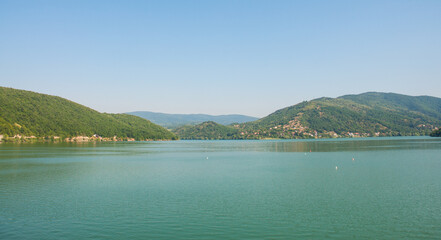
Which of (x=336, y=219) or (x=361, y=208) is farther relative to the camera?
(x=361, y=208)

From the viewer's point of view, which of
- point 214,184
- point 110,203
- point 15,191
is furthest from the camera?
point 214,184

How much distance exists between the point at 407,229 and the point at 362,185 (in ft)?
61.8

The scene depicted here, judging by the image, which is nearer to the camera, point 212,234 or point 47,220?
point 212,234

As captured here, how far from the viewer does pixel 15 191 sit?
117ft

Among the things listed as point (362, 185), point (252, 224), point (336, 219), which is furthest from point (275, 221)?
point (362, 185)

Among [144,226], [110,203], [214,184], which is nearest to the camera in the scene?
[144,226]

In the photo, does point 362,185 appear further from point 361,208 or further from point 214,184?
point 214,184

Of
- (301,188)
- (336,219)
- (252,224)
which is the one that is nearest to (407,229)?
(336,219)

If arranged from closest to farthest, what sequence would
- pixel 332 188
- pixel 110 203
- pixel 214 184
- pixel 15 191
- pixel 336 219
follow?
pixel 336 219 < pixel 110 203 < pixel 15 191 < pixel 332 188 < pixel 214 184

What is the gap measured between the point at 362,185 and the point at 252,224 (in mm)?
23307

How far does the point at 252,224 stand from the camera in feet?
76.0

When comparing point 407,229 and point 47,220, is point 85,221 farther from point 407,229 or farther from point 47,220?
point 407,229

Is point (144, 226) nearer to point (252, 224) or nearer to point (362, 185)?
point (252, 224)

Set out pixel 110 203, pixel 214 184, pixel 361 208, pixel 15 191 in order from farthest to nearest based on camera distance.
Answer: pixel 214 184, pixel 15 191, pixel 110 203, pixel 361 208
